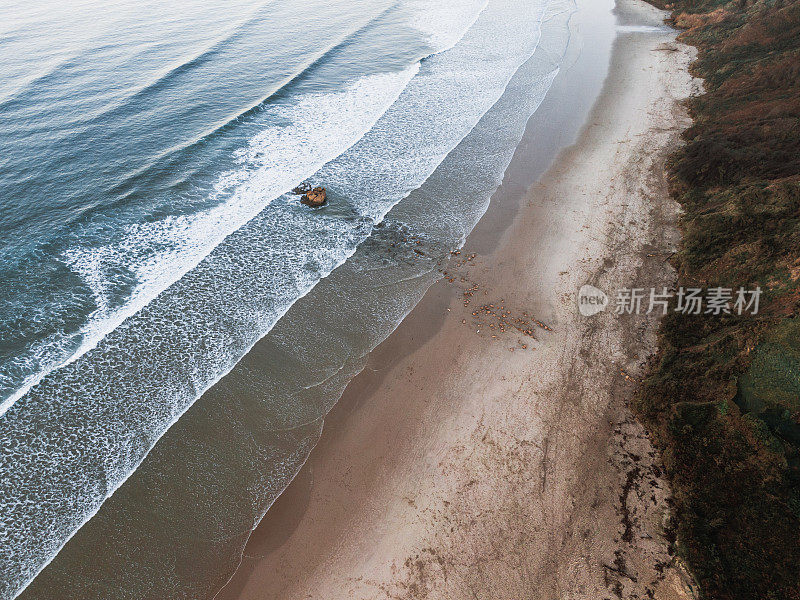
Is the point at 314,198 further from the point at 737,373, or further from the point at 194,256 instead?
the point at 737,373

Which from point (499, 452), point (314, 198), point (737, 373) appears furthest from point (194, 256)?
point (737, 373)

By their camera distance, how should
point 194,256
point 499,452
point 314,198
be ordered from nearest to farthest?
point 499,452 → point 194,256 → point 314,198

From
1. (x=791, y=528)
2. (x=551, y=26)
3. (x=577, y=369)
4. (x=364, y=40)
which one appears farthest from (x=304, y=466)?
(x=551, y=26)

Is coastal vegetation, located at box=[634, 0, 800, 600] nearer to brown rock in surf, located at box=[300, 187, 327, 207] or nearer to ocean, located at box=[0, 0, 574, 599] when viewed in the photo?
ocean, located at box=[0, 0, 574, 599]

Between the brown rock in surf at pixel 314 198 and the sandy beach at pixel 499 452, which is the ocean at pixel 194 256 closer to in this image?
the brown rock in surf at pixel 314 198

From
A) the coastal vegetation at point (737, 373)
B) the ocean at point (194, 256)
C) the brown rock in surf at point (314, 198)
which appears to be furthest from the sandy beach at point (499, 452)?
the brown rock in surf at point (314, 198)

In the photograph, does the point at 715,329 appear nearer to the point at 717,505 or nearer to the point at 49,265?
the point at 717,505
